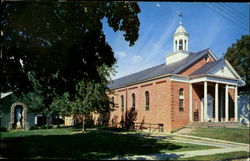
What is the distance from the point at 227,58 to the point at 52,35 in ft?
53.8

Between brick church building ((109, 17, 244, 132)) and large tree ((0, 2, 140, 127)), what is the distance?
493 inches

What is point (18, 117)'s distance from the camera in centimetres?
693

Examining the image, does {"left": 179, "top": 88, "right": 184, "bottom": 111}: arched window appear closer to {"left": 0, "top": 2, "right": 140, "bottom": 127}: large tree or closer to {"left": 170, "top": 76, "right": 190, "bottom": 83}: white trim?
{"left": 170, "top": 76, "right": 190, "bottom": 83}: white trim

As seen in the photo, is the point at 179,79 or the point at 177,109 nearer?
the point at 177,109

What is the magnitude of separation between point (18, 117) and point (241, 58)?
16837 millimetres

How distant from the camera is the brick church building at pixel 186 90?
2202cm

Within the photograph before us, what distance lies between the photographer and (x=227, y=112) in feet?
77.1

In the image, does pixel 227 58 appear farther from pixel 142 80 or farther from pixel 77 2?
pixel 77 2

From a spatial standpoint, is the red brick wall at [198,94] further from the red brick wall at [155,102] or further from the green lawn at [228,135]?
the green lawn at [228,135]

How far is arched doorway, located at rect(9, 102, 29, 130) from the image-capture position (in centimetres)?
693

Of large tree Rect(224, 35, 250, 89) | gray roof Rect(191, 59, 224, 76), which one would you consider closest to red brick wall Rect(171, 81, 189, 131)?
gray roof Rect(191, 59, 224, 76)

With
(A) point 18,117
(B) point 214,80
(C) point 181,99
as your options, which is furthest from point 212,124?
(A) point 18,117

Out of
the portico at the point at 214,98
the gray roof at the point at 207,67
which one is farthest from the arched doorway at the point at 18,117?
the gray roof at the point at 207,67

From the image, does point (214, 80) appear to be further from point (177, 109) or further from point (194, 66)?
point (177, 109)
